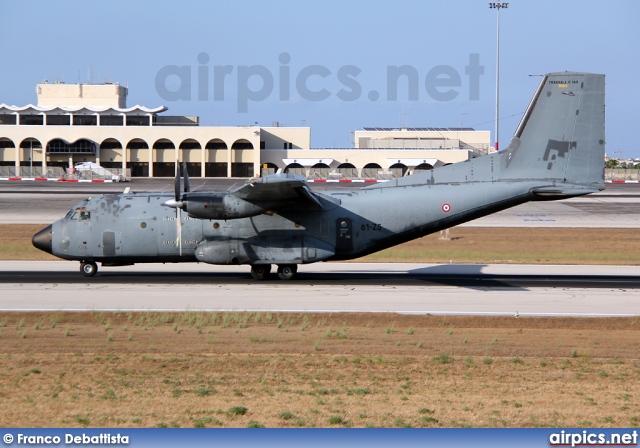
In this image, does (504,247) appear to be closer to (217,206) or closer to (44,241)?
(217,206)

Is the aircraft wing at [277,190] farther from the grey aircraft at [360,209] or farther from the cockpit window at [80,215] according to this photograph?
the cockpit window at [80,215]

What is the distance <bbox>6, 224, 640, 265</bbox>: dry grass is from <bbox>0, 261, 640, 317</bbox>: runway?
359 cm

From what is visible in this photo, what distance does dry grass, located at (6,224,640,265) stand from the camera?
38156 mm

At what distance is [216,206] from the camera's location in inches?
1053

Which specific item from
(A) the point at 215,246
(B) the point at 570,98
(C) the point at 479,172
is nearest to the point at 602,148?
(B) the point at 570,98

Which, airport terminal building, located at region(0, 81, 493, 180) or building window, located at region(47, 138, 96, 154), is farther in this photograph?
building window, located at region(47, 138, 96, 154)

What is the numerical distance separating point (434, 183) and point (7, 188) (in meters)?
59.5

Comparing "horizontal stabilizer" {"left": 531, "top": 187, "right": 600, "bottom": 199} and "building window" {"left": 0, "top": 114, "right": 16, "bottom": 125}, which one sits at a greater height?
"building window" {"left": 0, "top": 114, "right": 16, "bottom": 125}

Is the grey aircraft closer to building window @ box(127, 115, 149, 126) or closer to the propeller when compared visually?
the propeller

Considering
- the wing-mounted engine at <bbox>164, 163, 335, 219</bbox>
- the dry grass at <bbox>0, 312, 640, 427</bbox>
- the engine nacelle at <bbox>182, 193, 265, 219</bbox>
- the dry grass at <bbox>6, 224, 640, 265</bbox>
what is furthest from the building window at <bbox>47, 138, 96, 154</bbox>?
the dry grass at <bbox>0, 312, 640, 427</bbox>

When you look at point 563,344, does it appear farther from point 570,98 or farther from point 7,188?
point 7,188

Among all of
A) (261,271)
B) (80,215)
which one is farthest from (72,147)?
(261,271)

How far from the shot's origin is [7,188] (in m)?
76.3

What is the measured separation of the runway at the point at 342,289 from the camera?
23.3m
